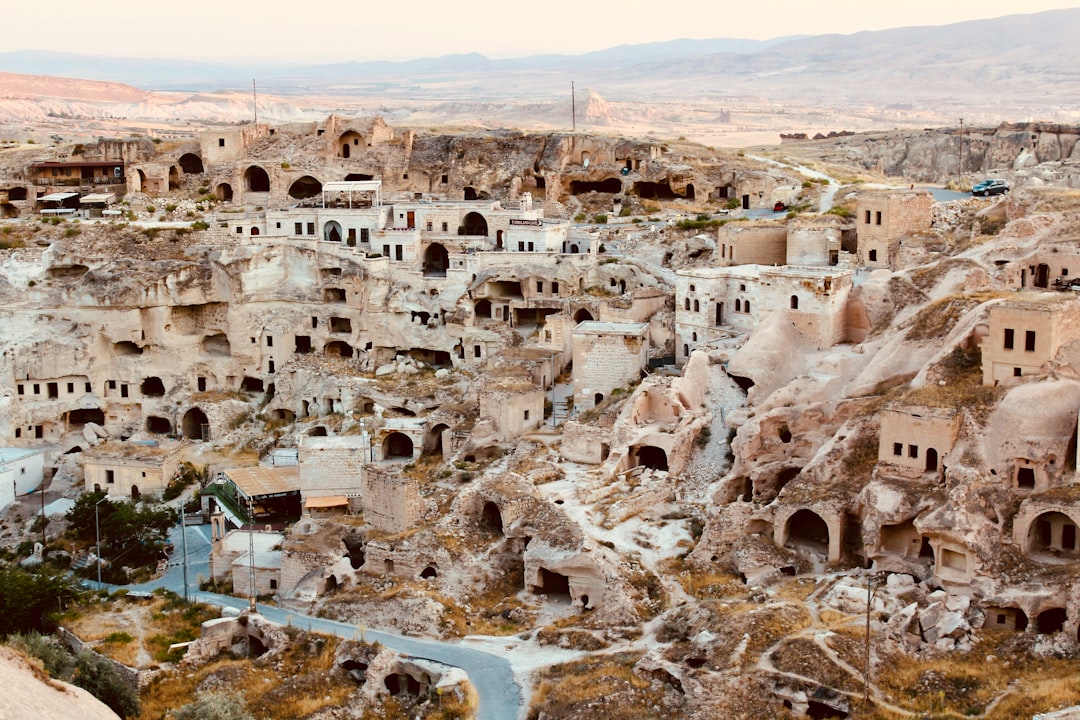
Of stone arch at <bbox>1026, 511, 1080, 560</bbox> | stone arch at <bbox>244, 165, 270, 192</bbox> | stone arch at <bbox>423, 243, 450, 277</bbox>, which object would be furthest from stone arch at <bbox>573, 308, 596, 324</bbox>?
stone arch at <bbox>244, 165, 270, 192</bbox>

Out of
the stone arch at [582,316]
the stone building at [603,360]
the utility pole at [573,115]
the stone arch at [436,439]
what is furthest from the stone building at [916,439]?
the utility pole at [573,115]

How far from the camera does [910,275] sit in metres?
41.8

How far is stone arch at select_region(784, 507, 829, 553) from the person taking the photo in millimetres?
33875

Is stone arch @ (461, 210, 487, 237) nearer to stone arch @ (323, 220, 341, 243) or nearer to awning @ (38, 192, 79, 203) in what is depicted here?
stone arch @ (323, 220, 341, 243)

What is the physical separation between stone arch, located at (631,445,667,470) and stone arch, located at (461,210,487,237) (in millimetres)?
19975

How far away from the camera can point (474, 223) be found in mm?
58188

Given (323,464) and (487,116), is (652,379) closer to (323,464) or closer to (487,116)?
(323,464)

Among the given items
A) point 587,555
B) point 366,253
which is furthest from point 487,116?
point 587,555

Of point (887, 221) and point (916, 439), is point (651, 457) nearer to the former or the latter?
point (916, 439)

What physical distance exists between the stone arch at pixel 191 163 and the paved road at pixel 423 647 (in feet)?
106

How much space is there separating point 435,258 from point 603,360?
Result: 1442cm

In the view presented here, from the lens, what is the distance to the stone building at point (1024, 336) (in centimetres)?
3216

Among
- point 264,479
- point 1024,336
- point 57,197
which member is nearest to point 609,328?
point 264,479

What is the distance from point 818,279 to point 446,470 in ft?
40.2
